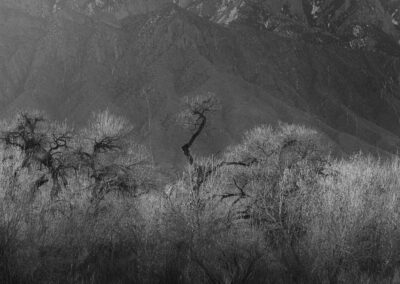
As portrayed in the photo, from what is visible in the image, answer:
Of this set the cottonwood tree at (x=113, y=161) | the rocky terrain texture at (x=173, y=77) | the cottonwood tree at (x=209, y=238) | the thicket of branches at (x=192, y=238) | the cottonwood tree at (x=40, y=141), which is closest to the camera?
the thicket of branches at (x=192, y=238)

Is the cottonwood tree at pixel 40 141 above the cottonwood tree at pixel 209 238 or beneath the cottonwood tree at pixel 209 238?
above

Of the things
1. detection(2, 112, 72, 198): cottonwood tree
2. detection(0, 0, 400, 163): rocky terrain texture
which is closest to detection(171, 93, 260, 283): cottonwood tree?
detection(2, 112, 72, 198): cottonwood tree

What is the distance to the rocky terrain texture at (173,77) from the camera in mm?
136375

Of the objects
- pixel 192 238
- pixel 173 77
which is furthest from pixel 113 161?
pixel 173 77

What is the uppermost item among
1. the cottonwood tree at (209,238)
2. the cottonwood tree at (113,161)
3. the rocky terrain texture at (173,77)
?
the rocky terrain texture at (173,77)

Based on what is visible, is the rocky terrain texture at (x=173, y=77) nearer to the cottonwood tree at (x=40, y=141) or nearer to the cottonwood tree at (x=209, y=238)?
the cottonwood tree at (x=40, y=141)

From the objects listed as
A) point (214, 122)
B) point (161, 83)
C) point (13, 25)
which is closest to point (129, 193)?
point (214, 122)

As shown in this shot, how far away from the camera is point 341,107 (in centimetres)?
16838

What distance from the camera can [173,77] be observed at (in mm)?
155500

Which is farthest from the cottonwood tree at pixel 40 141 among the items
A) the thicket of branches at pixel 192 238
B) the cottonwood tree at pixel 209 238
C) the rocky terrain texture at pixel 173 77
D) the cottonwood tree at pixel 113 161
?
the rocky terrain texture at pixel 173 77

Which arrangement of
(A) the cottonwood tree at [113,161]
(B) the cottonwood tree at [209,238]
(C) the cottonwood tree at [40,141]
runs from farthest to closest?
(C) the cottonwood tree at [40,141]
(A) the cottonwood tree at [113,161]
(B) the cottonwood tree at [209,238]

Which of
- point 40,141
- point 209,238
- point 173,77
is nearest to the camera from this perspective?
point 209,238

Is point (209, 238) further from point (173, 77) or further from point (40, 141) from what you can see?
point (173, 77)

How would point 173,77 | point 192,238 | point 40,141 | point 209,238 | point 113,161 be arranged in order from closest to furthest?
point 192,238, point 209,238, point 113,161, point 40,141, point 173,77
